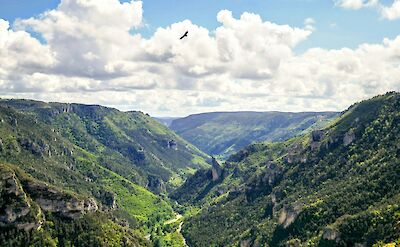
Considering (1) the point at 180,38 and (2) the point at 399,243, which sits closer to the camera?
(1) the point at 180,38

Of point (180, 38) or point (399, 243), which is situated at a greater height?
point (180, 38)
